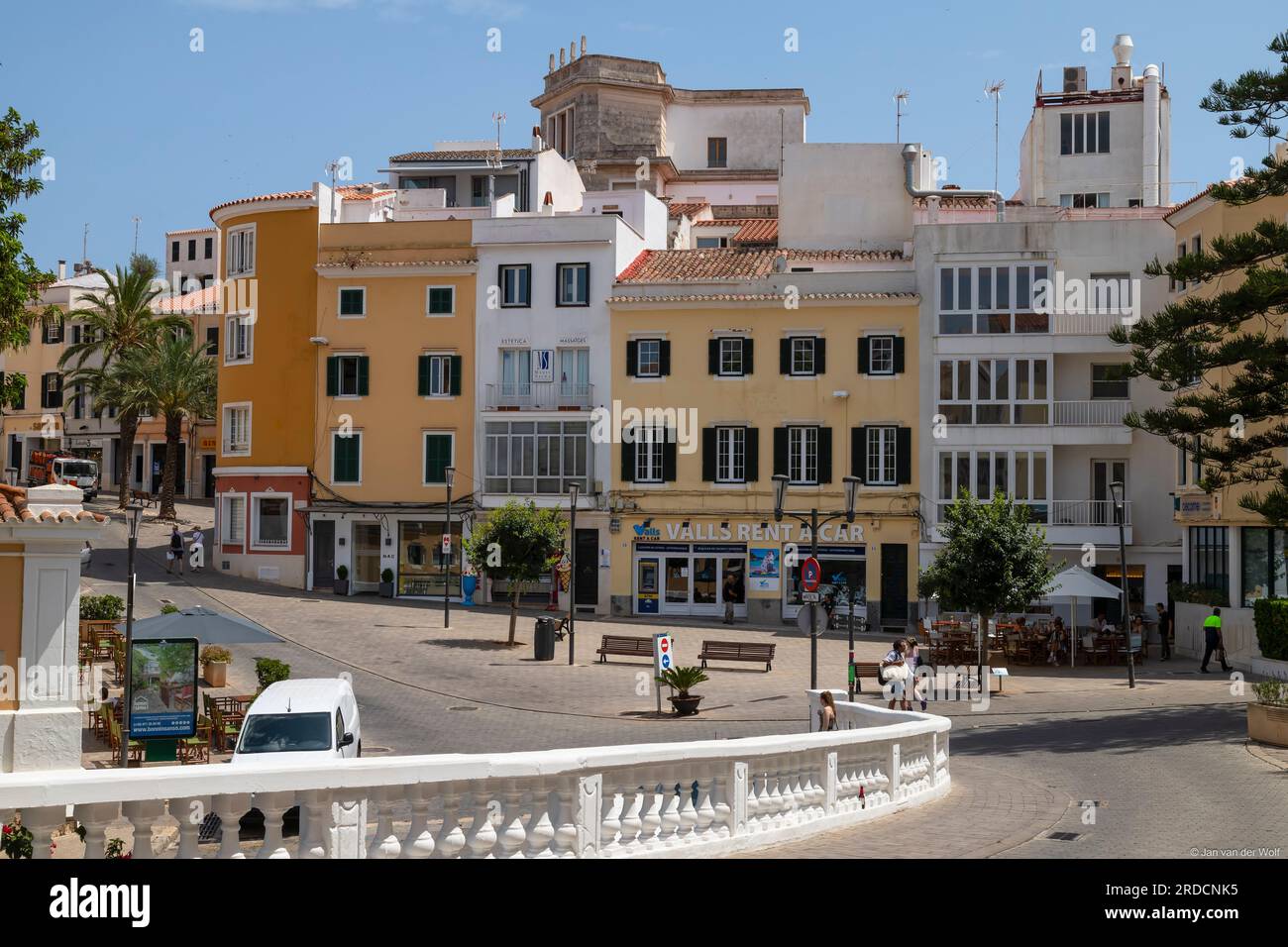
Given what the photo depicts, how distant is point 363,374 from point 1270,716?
35.9m

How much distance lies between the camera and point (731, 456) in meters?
47.3

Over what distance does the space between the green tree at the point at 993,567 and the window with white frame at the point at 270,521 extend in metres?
26.4

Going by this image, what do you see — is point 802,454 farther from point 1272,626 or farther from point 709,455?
point 1272,626

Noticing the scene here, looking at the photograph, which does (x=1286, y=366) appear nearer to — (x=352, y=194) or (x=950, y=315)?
(x=950, y=315)

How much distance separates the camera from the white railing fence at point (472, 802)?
752cm

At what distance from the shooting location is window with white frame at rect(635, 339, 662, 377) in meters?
48.3

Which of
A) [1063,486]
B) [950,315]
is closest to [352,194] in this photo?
[950,315]

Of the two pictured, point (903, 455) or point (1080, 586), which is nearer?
point (1080, 586)

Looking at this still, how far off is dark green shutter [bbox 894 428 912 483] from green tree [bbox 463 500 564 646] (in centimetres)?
1342

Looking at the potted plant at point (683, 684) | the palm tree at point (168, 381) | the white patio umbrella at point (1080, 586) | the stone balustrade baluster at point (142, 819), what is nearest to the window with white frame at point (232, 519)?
the palm tree at point (168, 381)

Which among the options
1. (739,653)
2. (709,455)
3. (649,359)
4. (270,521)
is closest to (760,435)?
(709,455)

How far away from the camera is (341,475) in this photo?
50.8 m

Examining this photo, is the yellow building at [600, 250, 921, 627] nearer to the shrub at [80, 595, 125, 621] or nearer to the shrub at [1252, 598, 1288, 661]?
the shrub at [1252, 598, 1288, 661]

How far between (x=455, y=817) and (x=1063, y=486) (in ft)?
131
